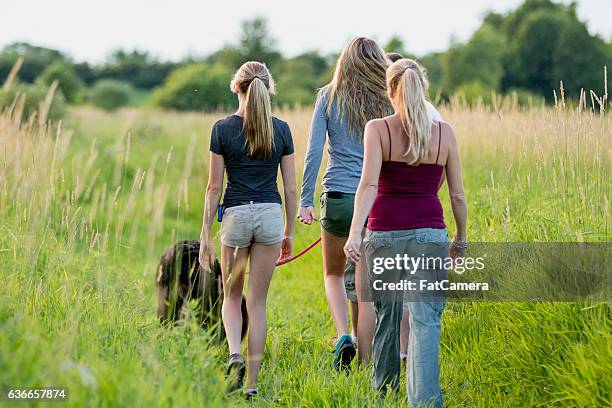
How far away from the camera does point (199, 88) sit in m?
35.9

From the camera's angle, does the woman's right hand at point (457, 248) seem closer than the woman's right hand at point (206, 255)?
Yes

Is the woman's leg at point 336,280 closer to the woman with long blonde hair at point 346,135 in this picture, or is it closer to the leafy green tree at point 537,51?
the woman with long blonde hair at point 346,135

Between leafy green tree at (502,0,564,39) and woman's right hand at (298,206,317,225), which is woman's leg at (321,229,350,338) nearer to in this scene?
woman's right hand at (298,206,317,225)

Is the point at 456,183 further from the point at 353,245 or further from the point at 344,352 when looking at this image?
the point at 344,352

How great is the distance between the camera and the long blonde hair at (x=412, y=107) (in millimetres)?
4004

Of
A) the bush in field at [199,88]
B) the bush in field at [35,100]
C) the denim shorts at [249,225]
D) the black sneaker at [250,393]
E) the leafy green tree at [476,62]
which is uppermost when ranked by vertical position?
the leafy green tree at [476,62]

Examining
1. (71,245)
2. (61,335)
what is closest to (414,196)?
(61,335)

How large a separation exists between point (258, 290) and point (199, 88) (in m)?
32.1

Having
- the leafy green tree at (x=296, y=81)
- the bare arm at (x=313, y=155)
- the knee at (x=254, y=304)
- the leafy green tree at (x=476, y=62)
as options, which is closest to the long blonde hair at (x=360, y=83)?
the bare arm at (x=313, y=155)

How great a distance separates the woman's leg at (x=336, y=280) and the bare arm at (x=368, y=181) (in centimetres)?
116

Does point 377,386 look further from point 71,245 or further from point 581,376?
point 71,245

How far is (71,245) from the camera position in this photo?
Answer: 4.91 metres

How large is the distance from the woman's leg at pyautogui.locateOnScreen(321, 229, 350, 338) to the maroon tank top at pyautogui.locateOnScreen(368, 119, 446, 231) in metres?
1.20

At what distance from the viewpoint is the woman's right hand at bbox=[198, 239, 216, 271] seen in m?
4.75
